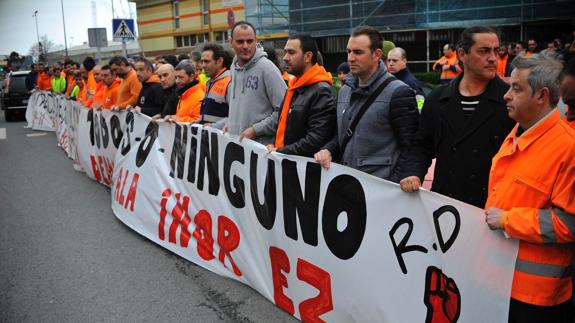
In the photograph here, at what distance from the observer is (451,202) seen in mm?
2785

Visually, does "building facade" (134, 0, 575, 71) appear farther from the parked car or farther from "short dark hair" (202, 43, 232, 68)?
the parked car

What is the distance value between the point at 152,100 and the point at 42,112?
430 inches

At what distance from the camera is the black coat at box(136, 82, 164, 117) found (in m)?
7.82

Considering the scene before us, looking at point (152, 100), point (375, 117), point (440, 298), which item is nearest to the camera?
point (440, 298)

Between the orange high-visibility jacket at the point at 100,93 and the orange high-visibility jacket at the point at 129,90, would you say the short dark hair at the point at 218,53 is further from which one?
the orange high-visibility jacket at the point at 100,93

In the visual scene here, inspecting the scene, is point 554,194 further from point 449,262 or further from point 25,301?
point 25,301

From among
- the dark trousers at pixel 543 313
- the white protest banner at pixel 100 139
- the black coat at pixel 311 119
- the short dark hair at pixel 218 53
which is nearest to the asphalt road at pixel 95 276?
the white protest banner at pixel 100 139

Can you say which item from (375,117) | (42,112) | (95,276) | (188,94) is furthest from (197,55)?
(42,112)

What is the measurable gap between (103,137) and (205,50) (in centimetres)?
294

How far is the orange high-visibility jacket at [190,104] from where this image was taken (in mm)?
6539

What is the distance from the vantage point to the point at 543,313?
2.44 m

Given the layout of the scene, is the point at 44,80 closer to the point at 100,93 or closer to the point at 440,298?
the point at 100,93

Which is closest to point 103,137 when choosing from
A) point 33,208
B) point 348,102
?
point 33,208

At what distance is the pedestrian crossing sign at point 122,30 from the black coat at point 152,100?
278 inches
